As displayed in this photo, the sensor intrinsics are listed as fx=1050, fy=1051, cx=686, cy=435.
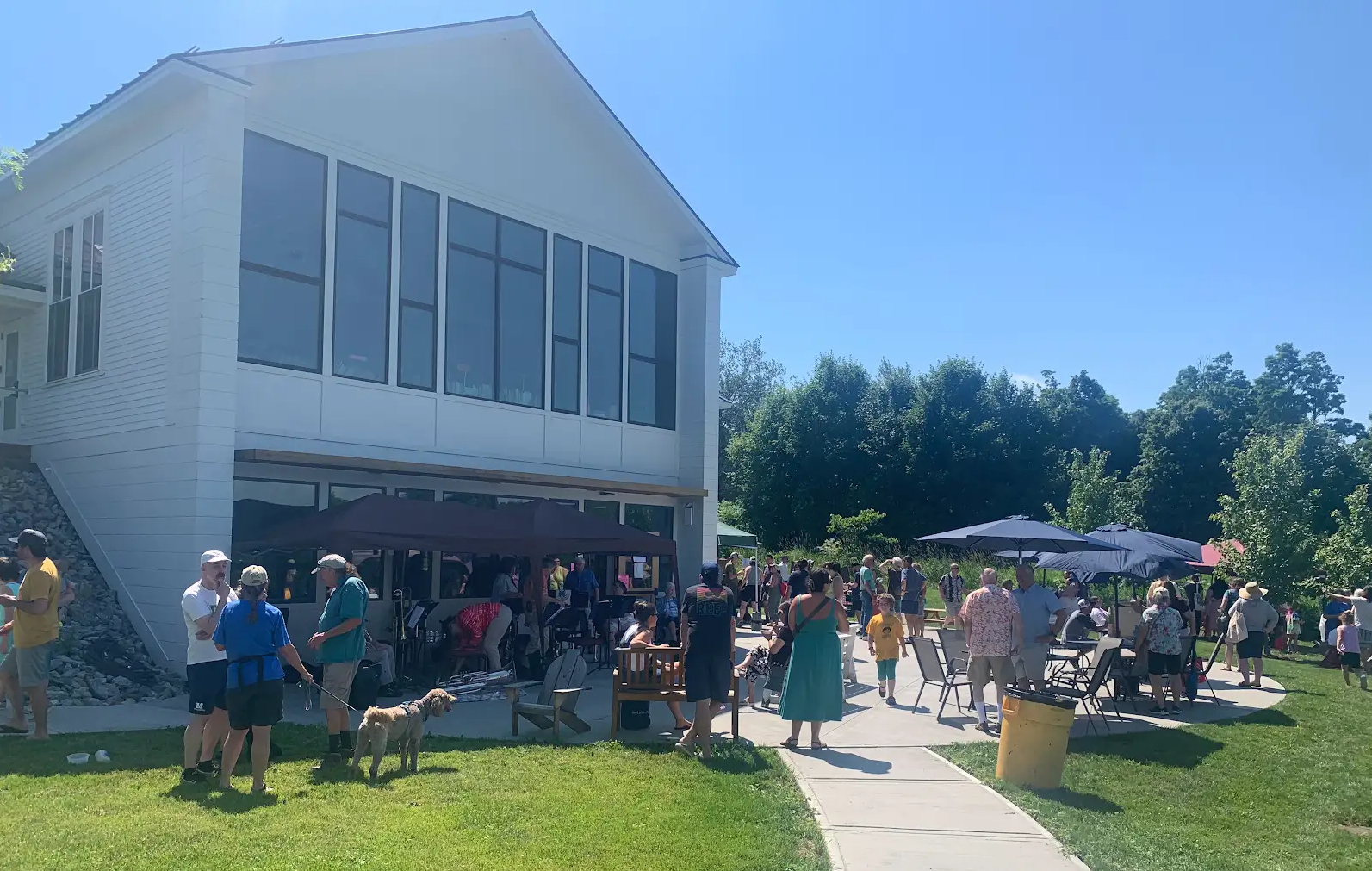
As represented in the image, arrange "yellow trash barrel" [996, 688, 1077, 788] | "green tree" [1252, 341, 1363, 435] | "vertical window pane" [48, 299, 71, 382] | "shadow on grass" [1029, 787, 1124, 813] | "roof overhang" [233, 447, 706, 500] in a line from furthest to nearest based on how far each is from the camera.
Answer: "green tree" [1252, 341, 1363, 435], "vertical window pane" [48, 299, 71, 382], "roof overhang" [233, 447, 706, 500], "yellow trash barrel" [996, 688, 1077, 788], "shadow on grass" [1029, 787, 1124, 813]

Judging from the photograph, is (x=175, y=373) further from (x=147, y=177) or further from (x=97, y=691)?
(x=97, y=691)

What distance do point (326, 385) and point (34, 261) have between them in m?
5.78

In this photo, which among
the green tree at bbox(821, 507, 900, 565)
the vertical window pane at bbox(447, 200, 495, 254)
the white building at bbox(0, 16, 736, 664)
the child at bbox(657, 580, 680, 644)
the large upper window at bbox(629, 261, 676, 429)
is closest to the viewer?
the white building at bbox(0, 16, 736, 664)

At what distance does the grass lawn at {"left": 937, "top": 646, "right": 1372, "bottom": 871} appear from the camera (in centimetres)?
658

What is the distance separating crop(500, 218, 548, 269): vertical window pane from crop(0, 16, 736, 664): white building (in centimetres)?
5

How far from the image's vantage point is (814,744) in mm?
9312

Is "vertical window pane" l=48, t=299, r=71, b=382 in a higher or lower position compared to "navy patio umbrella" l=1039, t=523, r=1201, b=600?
higher

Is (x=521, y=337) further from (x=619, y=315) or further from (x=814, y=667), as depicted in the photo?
(x=814, y=667)

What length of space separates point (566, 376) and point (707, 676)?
986cm

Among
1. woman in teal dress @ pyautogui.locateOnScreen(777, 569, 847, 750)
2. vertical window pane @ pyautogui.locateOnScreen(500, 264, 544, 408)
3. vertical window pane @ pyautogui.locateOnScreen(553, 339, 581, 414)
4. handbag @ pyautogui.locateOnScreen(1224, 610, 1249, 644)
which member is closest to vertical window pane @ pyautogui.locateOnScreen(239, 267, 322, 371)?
vertical window pane @ pyautogui.locateOnScreen(500, 264, 544, 408)

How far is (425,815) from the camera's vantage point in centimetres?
662

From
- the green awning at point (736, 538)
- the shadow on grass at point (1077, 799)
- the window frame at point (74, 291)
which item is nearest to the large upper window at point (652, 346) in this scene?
the window frame at point (74, 291)

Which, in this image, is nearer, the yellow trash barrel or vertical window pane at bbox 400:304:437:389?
the yellow trash barrel

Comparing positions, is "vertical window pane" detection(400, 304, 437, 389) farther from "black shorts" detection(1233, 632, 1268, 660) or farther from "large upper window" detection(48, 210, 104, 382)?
"black shorts" detection(1233, 632, 1268, 660)
